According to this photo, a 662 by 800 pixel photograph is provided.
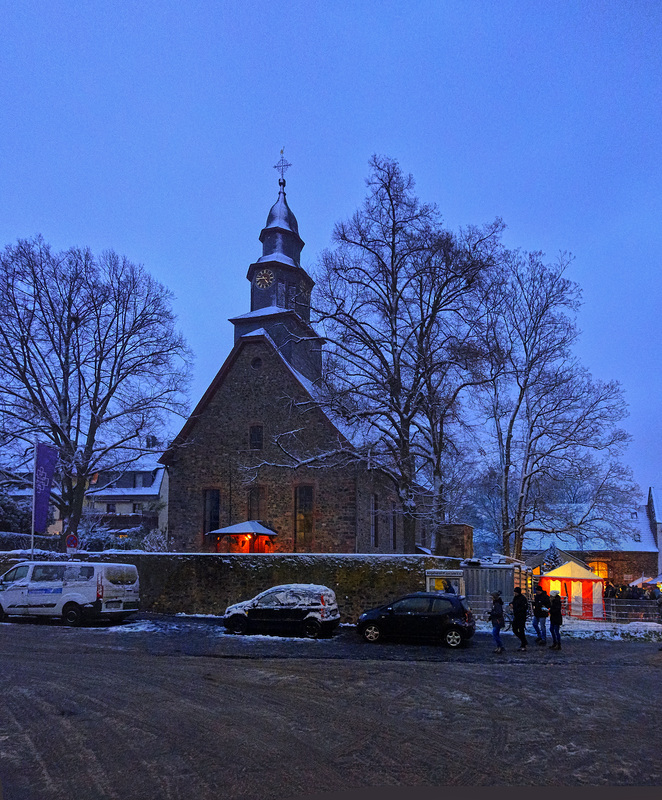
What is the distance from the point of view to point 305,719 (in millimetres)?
9375

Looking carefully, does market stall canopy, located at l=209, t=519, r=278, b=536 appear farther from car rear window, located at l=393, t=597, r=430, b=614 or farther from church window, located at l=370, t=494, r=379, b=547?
car rear window, located at l=393, t=597, r=430, b=614

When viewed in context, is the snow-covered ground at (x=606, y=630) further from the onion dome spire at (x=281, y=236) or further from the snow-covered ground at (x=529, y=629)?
the onion dome spire at (x=281, y=236)

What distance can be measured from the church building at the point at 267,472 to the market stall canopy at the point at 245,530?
0.09 meters

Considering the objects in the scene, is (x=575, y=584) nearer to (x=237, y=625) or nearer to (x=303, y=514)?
(x=303, y=514)

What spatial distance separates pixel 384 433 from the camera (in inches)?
1030

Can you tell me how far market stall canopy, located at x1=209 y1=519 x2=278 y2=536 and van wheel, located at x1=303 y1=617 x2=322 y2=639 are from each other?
9.53 metres

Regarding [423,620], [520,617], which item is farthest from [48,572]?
[520,617]

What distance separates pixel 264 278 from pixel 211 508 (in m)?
11.8

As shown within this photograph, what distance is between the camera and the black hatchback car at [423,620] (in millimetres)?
17672

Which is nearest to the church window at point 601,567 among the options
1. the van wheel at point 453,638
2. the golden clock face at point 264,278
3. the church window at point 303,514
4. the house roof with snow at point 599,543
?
the house roof with snow at point 599,543

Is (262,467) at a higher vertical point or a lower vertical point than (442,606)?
higher

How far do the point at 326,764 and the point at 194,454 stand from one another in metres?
25.7

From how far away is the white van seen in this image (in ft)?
67.5

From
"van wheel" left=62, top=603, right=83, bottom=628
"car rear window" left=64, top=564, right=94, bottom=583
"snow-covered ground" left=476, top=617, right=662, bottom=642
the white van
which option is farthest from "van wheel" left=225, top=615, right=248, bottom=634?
"snow-covered ground" left=476, top=617, right=662, bottom=642
